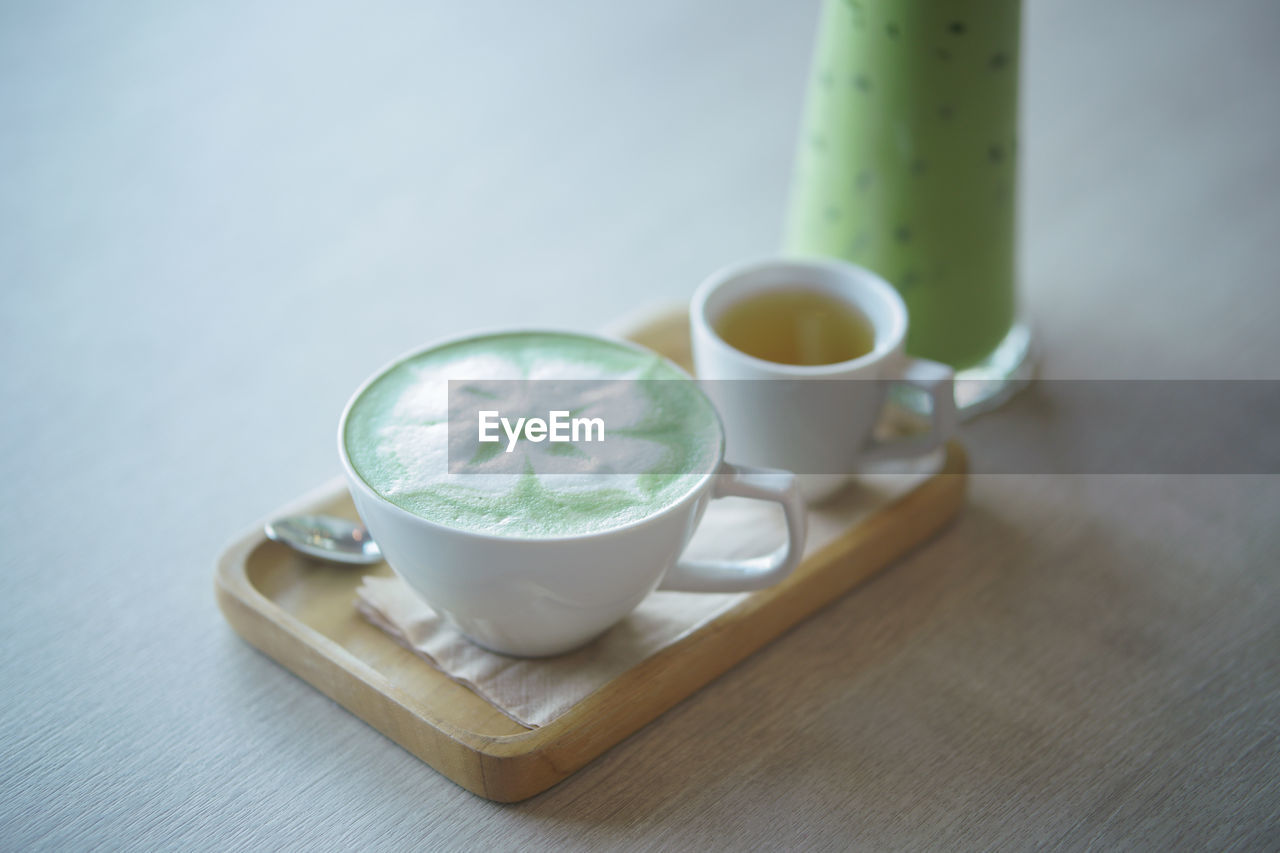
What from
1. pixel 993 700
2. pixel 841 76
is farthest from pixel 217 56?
pixel 993 700

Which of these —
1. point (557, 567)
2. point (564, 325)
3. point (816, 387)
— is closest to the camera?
point (557, 567)

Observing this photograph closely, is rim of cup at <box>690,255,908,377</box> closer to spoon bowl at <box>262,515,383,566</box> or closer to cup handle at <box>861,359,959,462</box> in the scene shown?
cup handle at <box>861,359,959,462</box>

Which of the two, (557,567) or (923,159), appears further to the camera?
(923,159)

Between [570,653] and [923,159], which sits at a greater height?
[923,159]

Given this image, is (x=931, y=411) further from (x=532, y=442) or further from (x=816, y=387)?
(x=532, y=442)

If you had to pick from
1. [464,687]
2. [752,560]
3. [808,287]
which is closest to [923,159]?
[808,287]

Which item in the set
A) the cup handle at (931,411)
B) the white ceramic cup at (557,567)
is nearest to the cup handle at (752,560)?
the white ceramic cup at (557,567)
